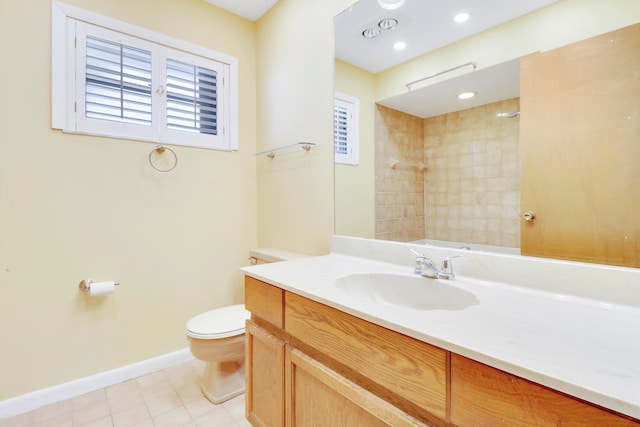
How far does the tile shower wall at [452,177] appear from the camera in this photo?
44.4 inches

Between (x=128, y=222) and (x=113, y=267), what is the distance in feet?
0.94

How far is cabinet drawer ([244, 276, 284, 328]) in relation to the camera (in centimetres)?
116

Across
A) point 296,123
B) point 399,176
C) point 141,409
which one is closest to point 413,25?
point 399,176

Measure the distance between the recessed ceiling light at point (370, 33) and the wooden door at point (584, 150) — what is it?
758 millimetres

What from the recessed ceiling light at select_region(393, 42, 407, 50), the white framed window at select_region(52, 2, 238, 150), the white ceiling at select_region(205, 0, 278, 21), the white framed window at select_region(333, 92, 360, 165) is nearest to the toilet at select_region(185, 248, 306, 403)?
the white framed window at select_region(333, 92, 360, 165)

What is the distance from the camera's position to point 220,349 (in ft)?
5.31

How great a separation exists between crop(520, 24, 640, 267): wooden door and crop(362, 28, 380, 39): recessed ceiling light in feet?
2.49

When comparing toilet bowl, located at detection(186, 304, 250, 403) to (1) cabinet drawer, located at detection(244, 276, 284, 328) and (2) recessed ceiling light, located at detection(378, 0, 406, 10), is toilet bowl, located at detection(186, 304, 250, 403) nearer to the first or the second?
(1) cabinet drawer, located at detection(244, 276, 284, 328)

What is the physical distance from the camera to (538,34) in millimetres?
1026

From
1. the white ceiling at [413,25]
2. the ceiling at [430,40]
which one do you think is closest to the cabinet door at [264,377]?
the ceiling at [430,40]

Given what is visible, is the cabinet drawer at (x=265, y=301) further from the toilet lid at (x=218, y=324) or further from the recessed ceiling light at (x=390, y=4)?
the recessed ceiling light at (x=390, y=4)

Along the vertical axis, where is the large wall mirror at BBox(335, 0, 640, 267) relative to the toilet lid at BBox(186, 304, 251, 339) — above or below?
above

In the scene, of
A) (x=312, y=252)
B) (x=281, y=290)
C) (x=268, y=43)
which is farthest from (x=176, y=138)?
(x=281, y=290)

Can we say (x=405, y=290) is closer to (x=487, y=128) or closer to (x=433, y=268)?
(x=433, y=268)
